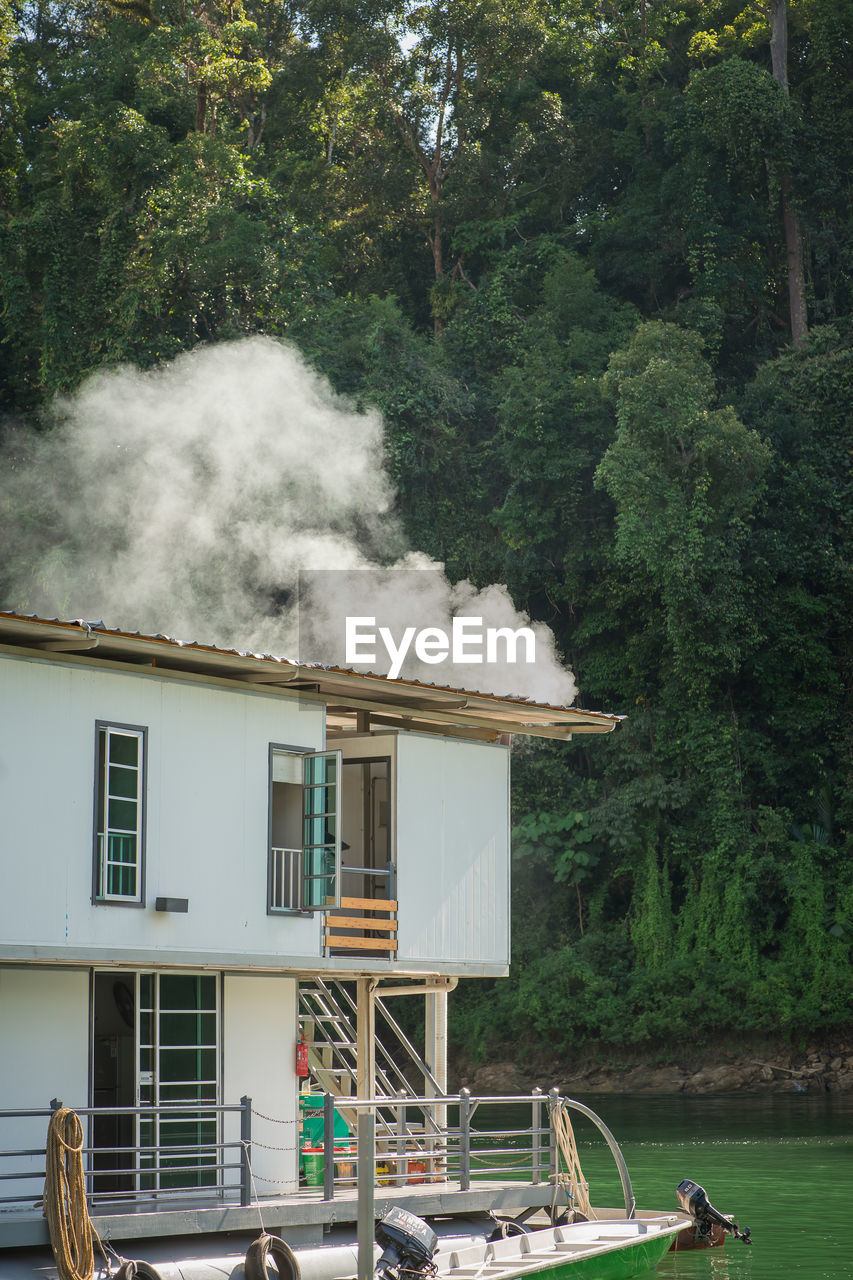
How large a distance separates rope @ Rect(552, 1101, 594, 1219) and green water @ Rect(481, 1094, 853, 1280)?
145 cm

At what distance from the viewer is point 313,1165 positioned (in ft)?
55.0

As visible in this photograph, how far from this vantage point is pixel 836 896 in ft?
139

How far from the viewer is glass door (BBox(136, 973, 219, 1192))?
1464 centimetres

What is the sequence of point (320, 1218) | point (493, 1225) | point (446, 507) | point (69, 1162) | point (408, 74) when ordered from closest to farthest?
point (69, 1162)
point (320, 1218)
point (493, 1225)
point (446, 507)
point (408, 74)

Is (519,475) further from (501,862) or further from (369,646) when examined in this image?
(501,862)

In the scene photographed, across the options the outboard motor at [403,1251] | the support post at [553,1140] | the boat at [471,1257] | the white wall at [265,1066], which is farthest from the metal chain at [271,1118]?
the support post at [553,1140]

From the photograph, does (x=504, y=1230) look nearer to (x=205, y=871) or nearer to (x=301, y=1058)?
(x=301, y=1058)

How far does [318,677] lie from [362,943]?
269cm

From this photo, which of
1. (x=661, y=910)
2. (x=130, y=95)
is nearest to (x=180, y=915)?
(x=661, y=910)

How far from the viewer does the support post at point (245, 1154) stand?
1402 cm

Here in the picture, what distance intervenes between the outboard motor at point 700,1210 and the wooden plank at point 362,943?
189 inches

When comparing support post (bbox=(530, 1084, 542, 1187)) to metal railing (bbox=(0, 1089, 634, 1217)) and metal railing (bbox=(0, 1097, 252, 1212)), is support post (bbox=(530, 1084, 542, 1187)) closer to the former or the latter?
metal railing (bbox=(0, 1089, 634, 1217))

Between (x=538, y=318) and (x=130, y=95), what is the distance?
14376mm

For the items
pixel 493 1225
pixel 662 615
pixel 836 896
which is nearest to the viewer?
pixel 493 1225
